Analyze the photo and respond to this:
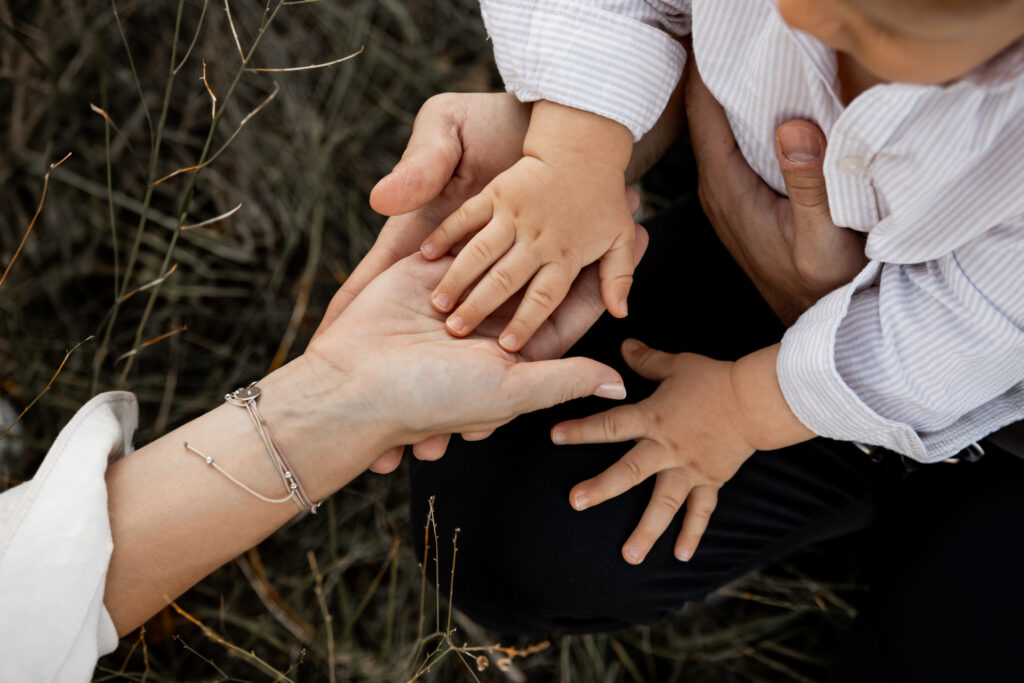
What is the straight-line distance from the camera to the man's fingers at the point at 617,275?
2.92 ft

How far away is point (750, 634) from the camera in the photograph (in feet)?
4.57

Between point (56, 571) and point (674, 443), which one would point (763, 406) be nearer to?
point (674, 443)

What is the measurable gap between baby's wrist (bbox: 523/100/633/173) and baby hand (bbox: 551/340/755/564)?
25cm

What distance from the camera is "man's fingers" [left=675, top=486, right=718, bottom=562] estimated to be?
946mm

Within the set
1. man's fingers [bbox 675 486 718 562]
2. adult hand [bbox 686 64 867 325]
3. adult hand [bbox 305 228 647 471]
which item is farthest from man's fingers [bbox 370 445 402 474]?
adult hand [bbox 686 64 867 325]

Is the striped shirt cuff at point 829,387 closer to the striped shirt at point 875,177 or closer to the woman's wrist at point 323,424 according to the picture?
the striped shirt at point 875,177

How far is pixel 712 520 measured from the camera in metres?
0.99

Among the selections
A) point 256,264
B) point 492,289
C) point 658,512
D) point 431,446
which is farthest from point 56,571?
point 256,264

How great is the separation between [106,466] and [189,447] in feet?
0.26

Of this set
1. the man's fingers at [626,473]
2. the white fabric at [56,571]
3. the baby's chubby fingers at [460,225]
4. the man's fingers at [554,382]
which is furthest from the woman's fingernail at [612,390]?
the white fabric at [56,571]

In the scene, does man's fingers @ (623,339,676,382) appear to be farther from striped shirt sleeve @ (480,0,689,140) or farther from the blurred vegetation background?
the blurred vegetation background

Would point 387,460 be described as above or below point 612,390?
below

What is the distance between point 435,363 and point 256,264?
2.75 ft

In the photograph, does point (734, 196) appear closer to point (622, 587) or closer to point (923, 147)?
point (923, 147)
